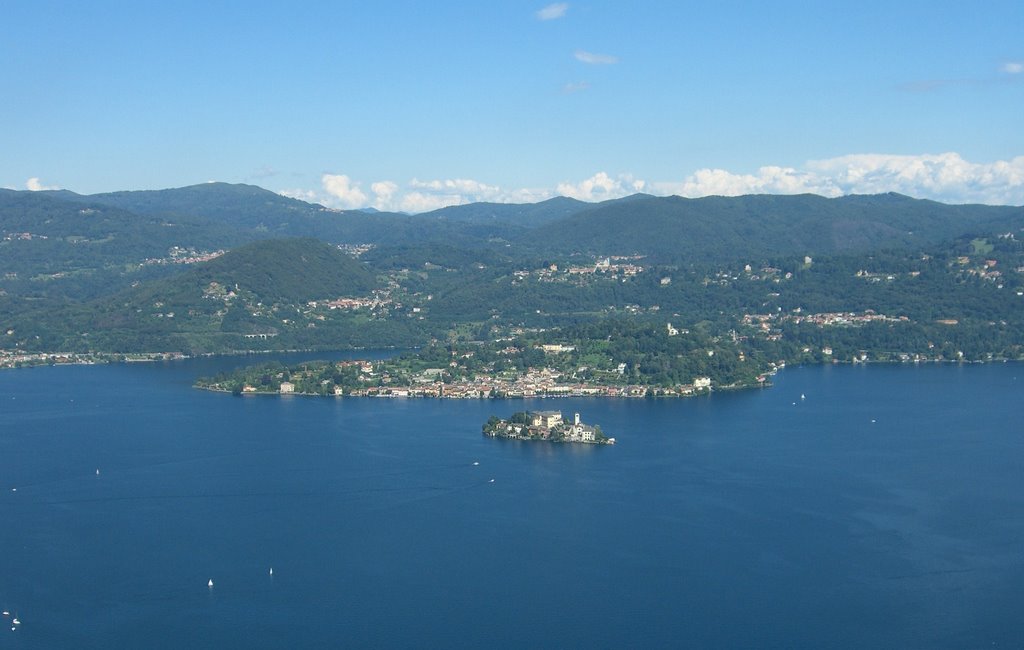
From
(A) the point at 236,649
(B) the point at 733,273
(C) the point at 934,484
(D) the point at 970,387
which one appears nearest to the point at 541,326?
(B) the point at 733,273

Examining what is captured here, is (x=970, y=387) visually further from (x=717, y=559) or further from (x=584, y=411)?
(x=717, y=559)

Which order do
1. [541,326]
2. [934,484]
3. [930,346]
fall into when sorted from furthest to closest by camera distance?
[541,326] → [930,346] → [934,484]

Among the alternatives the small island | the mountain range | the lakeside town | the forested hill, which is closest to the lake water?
the small island

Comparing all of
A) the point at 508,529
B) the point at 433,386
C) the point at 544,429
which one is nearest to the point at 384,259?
the point at 433,386

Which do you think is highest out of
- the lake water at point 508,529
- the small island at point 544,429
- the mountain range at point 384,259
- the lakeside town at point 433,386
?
the mountain range at point 384,259

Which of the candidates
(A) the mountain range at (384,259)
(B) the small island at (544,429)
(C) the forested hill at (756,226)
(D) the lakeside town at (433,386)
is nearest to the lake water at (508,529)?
(B) the small island at (544,429)

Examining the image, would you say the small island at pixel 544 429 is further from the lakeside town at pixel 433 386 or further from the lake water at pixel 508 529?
the lakeside town at pixel 433 386
